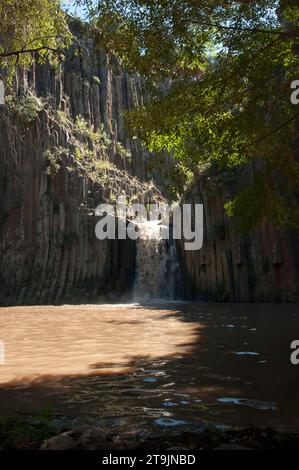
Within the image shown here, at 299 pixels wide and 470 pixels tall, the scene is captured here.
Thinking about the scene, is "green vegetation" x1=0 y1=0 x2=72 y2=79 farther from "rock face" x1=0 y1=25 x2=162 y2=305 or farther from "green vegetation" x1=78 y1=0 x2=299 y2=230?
"rock face" x1=0 y1=25 x2=162 y2=305

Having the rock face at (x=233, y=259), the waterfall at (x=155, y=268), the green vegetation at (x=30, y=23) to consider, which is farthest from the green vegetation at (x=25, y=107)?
the green vegetation at (x=30, y=23)

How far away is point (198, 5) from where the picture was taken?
26.5 feet

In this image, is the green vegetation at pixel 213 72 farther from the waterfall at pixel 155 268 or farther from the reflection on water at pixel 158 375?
the waterfall at pixel 155 268

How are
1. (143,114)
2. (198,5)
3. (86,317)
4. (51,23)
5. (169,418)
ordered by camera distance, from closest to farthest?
1. (169,418)
2. (198,5)
3. (143,114)
4. (51,23)
5. (86,317)

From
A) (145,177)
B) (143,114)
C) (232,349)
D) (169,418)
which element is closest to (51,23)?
(143,114)

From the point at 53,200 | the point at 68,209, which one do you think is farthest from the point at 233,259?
the point at 53,200

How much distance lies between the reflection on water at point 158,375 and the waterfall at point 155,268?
13.2m

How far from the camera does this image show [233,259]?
2311 cm

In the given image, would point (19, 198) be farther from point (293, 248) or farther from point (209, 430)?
point (209, 430)

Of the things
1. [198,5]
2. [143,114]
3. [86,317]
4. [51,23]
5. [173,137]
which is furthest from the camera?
[86,317]

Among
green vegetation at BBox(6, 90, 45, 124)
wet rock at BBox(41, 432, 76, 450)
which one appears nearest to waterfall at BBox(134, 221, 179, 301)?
green vegetation at BBox(6, 90, 45, 124)

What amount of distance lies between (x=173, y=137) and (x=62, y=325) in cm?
749

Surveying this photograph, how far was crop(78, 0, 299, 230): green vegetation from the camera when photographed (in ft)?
27.4

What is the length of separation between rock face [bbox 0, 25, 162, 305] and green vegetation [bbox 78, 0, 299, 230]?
1908 centimetres
